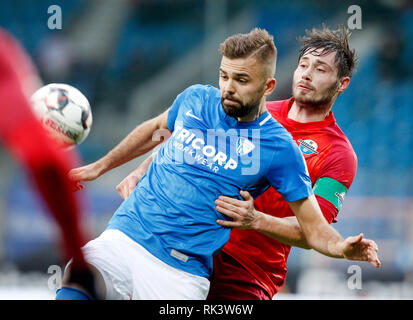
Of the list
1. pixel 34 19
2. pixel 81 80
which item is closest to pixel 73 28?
pixel 34 19

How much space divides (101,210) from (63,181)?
308 inches

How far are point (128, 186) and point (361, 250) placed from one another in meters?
1.44

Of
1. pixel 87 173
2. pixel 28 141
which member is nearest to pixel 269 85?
pixel 87 173

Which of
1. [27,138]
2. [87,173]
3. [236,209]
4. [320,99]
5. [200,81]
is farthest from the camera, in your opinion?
[200,81]

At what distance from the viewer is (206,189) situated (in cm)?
322

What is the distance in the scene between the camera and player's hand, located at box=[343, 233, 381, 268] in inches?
116

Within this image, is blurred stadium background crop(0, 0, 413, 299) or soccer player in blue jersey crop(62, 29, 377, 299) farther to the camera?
blurred stadium background crop(0, 0, 413, 299)

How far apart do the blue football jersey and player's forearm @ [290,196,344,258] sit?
7cm

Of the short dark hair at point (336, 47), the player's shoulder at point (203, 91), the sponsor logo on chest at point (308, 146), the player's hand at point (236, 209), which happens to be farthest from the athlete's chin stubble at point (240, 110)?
the short dark hair at point (336, 47)

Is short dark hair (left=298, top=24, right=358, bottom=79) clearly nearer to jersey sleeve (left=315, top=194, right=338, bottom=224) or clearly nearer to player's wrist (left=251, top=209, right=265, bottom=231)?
jersey sleeve (left=315, top=194, right=338, bottom=224)

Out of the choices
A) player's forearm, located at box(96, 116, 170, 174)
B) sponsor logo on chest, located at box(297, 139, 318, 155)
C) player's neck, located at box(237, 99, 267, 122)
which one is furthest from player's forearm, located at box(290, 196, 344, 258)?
player's forearm, located at box(96, 116, 170, 174)

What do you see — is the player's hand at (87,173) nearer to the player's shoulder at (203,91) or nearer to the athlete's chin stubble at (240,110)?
the player's shoulder at (203,91)

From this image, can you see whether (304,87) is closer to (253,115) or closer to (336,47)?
(336,47)

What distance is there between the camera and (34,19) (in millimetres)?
11977
